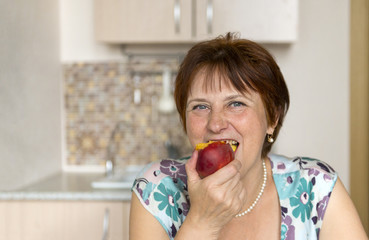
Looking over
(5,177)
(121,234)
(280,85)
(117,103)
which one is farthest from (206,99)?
(117,103)

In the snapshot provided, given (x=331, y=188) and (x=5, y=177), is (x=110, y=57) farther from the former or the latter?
(x=331, y=188)

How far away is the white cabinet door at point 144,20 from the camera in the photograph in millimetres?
2521

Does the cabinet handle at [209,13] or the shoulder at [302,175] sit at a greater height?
the cabinet handle at [209,13]

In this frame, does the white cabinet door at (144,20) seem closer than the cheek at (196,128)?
No

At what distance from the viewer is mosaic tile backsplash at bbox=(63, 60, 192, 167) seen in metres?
2.89

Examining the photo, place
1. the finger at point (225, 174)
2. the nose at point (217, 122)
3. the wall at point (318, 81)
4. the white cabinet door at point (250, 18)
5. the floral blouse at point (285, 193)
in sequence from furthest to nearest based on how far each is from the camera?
the wall at point (318, 81) < the white cabinet door at point (250, 18) < the floral blouse at point (285, 193) < the nose at point (217, 122) < the finger at point (225, 174)

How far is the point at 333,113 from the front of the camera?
2.86 meters

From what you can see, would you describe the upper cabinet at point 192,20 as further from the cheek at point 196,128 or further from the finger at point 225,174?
the finger at point 225,174

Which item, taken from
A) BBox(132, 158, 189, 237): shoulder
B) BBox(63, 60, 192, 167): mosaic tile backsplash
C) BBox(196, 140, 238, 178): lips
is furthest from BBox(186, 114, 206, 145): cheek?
BBox(63, 60, 192, 167): mosaic tile backsplash

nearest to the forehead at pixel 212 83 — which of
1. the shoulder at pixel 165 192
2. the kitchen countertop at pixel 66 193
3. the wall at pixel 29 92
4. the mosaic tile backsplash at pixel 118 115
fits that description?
the shoulder at pixel 165 192

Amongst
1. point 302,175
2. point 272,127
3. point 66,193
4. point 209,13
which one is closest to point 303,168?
point 302,175

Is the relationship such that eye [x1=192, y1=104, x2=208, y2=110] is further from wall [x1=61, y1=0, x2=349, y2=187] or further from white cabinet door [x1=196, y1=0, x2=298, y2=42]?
wall [x1=61, y1=0, x2=349, y2=187]

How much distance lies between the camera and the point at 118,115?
2.91 metres

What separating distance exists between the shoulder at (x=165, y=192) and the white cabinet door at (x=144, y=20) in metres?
1.19
